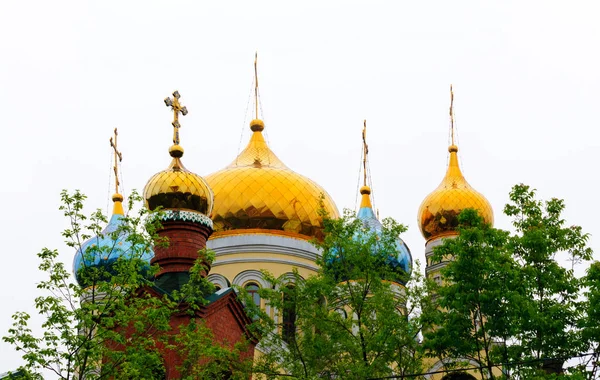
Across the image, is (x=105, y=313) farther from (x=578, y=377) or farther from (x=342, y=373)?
(x=578, y=377)

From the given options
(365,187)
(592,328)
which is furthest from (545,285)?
(365,187)

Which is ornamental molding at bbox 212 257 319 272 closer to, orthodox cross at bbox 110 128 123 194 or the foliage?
orthodox cross at bbox 110 128 123 194

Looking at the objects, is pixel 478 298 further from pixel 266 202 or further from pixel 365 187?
pixel 365 187

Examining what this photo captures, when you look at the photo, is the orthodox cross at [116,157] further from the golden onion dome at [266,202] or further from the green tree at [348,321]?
the green tree at [348,321]

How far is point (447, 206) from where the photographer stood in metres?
30.0

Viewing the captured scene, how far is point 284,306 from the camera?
18609 millimetres

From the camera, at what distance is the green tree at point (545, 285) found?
16.4 metres

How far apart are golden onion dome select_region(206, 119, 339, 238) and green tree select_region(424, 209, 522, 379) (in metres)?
9.35

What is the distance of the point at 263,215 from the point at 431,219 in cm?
529

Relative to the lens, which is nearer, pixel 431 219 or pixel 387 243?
pixel 387 243

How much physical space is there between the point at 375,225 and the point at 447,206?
3266 mm

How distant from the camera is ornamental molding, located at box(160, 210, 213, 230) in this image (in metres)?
21.3

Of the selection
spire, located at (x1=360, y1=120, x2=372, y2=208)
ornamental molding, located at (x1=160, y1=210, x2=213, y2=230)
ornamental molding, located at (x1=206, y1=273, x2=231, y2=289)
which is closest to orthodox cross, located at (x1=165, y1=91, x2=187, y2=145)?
ornamental molding, located at (x1=160, y1=210, x2=213, y2=230)

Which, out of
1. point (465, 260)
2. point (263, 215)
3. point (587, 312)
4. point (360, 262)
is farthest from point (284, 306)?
point (263, 215)
